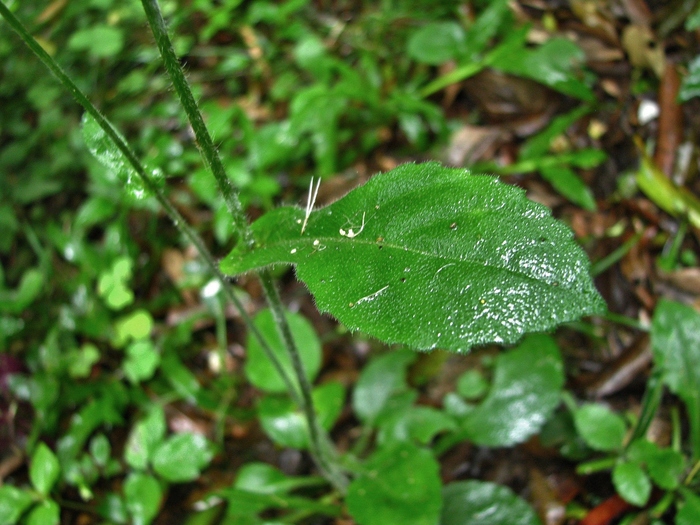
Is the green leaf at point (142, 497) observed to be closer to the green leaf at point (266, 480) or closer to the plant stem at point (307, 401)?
the green leaf at point (266, 480)

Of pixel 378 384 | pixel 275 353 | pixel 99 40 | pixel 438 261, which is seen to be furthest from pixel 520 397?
pixel 99 40

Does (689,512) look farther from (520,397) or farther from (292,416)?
(292,416)

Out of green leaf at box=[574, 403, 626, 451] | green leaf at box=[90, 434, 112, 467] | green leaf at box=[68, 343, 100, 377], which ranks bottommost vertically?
green leaf at box=[574, 403, 626, 451]

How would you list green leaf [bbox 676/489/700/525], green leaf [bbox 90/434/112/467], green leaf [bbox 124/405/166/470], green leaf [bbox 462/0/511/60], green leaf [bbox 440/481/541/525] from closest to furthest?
1. green leaf [bbox 676/489/700/525]
2. green leaf [bbox 440/481/541/525]
3. green leaf [bbox 124/405/166/470]
4. green leaf [bbox 90/434/112/467]
5. green leaf [bbox 462/0/511/60]

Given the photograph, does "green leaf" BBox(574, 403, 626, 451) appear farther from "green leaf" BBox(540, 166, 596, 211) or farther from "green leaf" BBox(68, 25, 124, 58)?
"green leaf" BBox(68, 25, 124, 58)

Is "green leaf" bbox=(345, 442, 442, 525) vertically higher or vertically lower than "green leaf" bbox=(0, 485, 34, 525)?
lower


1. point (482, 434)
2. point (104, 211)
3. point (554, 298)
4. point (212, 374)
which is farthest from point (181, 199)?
point (554, 298)

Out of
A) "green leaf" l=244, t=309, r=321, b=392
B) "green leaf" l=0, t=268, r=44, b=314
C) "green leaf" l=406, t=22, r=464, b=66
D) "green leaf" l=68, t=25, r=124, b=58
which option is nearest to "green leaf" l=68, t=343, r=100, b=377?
"green leaf" l=0, t=268, r=44, b=314
